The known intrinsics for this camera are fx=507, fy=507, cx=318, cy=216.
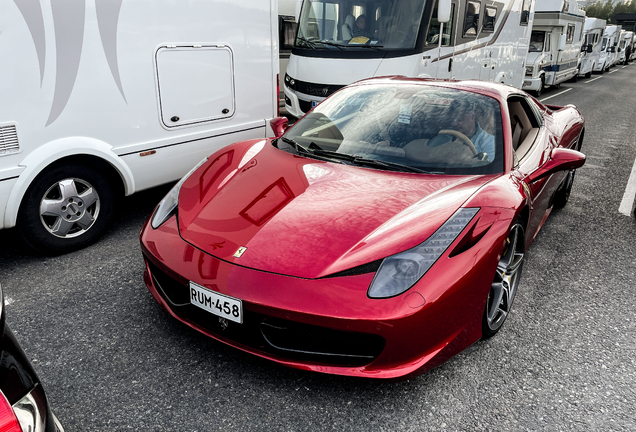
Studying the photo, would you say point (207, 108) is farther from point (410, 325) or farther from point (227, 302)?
point (410, 325)

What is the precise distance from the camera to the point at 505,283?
278cm

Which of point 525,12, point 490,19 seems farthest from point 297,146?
point 525,12

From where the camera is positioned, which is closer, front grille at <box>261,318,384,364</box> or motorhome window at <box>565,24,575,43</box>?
front grille at <box>261,318,384,364</box>

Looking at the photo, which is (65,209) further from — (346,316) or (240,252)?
(346,316)

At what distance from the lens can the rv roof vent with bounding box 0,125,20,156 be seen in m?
3.26

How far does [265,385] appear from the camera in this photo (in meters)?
2.35

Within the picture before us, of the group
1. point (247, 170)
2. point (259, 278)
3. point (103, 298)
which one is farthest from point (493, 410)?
point (103, 298)

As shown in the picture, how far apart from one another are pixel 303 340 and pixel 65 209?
8.04ft

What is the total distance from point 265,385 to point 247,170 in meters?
1.26

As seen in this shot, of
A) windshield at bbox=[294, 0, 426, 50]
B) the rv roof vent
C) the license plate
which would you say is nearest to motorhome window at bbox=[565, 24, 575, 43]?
windshield at bbox=[294, 0, 426, 50]

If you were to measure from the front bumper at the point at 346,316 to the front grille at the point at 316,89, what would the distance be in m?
5.09

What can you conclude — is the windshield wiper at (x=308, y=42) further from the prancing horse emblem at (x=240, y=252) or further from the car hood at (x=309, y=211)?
the prancing horse emblem at (x=240, y=252)

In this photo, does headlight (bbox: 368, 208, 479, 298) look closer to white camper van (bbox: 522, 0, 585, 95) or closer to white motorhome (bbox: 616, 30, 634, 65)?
white camper van (bbox: 522, 0, 585, 95)

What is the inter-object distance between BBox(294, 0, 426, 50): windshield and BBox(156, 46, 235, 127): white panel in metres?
2.94
